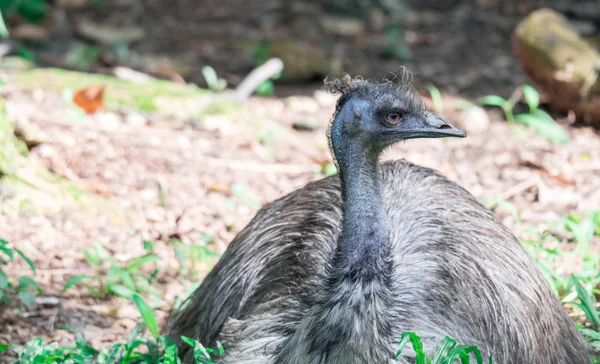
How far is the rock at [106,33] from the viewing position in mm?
8648

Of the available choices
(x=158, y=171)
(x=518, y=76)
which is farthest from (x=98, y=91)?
(x=518, y=76)

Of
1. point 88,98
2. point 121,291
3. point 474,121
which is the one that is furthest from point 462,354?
point 474,121

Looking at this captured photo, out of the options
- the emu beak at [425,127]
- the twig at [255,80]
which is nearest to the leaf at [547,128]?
the twig at [255,80]

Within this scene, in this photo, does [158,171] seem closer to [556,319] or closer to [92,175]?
[92,175]

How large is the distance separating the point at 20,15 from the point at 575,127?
5169 millimetres

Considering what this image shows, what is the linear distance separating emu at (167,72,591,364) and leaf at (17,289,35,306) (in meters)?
0.62

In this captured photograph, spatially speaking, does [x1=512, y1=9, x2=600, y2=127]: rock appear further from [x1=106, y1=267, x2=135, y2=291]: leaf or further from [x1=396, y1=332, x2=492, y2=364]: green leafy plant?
[x1=396, y1=332, x2=492, y2=364]: green leafy plant

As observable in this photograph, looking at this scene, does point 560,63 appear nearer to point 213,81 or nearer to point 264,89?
point 264,89

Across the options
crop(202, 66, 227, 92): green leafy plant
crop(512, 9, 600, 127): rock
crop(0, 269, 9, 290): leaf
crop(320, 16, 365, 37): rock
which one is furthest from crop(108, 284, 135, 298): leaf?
crop(320, 16, 365, 37): rock

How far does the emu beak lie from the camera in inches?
109

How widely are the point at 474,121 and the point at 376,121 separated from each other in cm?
421

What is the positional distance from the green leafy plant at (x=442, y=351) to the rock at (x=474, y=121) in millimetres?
4088

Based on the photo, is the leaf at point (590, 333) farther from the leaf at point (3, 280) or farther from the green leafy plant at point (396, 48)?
the green leafy plant at point (396, 48)

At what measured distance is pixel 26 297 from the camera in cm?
405
